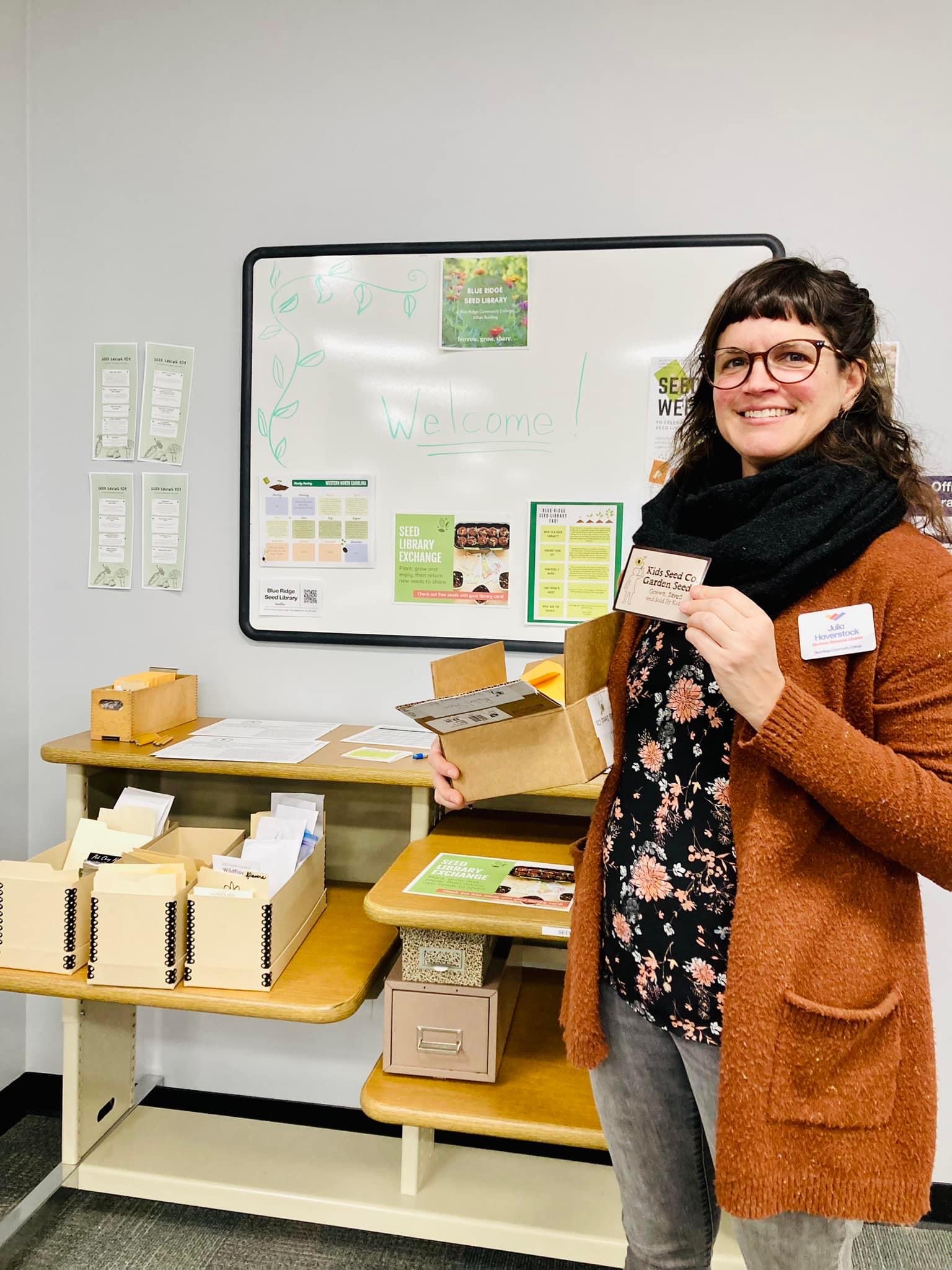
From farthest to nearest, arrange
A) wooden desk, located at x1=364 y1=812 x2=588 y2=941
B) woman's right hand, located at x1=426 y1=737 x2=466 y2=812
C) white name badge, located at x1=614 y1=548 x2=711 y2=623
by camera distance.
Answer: wooden desk, located at x1=364 y1=812 x2=588 y2=941, woman's right hand, located at x1=426 y1=737 x2=466 y2=812, white name badge, located at x1=614 y1=548 x2=711 y2=623

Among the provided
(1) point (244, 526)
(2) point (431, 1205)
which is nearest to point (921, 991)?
(2) point (431, 1205)

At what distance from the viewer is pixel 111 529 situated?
2094mm

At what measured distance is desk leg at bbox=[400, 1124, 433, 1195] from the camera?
5.52 ft

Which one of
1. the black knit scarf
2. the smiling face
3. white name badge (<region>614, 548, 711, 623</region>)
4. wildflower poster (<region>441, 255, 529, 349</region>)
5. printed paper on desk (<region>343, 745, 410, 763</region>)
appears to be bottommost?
printed paper on desk (<region>343, 745, 410, 763</region>)

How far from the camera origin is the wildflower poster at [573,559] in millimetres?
1898

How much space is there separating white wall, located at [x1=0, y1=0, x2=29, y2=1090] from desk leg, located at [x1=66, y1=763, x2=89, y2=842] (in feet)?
1.34

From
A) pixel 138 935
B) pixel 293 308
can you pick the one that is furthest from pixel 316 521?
pixel 138 935

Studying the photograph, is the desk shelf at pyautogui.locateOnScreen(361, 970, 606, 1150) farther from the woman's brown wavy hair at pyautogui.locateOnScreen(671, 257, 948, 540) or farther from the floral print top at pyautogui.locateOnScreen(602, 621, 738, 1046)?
the woman's brown wavy hair at pyautogui.locateOnScreen(671, 257, 948, 540)

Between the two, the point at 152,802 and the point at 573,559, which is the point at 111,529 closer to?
the point at 152,802

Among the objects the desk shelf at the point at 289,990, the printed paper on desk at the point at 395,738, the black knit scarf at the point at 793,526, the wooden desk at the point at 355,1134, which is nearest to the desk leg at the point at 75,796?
the wooden desk at the point at 355,1134

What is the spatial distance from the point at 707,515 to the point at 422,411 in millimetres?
1050

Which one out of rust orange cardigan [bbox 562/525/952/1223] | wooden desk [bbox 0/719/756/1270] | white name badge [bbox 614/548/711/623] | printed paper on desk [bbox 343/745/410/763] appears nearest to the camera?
rust orange cardigan [bbox 562/525/952/1223]

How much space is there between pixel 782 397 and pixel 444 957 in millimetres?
1144

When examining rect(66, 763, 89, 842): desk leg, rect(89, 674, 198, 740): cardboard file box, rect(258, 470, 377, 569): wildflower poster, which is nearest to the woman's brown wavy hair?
rect(258, 470, 377, 569): wildflower poster
